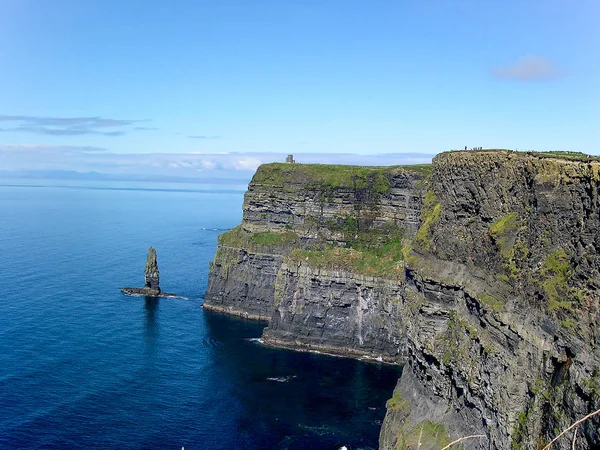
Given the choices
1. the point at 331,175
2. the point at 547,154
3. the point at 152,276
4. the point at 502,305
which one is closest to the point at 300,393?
the point at 502,305

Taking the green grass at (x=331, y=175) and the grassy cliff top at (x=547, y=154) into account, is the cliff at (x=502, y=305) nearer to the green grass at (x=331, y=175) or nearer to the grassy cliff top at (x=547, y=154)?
the grassy cliff top at (x=547, y=154)

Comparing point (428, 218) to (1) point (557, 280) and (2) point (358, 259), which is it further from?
(2) point (358, 259)

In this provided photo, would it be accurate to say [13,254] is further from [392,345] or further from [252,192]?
[392,345]

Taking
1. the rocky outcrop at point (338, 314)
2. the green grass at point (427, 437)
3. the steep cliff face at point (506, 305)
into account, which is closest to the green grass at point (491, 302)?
the steep cliff face at point (506, 305)

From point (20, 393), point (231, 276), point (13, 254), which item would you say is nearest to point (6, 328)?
point (20, 393)

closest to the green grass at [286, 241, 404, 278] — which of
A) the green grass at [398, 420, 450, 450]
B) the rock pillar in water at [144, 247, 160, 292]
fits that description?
the rock pillar in water at [144, 247, 160, 292]

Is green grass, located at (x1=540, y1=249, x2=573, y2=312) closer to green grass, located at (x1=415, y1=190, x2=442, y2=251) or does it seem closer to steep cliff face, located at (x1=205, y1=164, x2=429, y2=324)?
green grass, located at (x1=415, y1=190, x2=442, y2=251)
